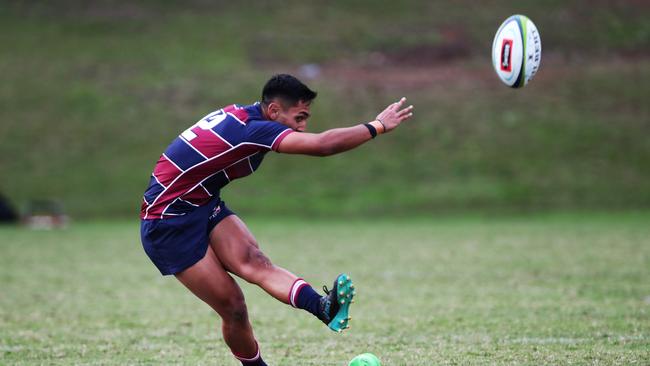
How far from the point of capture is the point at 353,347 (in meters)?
8.27

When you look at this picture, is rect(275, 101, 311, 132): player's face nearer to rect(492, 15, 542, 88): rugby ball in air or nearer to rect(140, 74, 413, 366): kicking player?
rect(140, 74, 413, 366): kicking player

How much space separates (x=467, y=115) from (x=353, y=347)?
2326 centimetres

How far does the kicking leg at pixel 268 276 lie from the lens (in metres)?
6.34

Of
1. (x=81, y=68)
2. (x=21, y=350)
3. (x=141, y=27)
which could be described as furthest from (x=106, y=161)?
(x=21, y=350)

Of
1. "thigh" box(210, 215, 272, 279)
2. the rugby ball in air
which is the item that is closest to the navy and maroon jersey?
"thigh" box(210, 215, 272, 279)

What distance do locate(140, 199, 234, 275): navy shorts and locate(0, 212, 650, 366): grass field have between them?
1.33 m

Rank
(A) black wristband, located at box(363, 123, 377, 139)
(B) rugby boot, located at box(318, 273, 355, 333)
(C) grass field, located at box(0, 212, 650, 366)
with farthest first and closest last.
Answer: (C) grass field, located at box(0, 212, 650, 366) < (A) black wristband, located at box(363, 123, 377, 139) < (B) rugby boot, located at box(318, 273, 355, 333)

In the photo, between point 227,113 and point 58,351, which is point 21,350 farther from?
point 227,113

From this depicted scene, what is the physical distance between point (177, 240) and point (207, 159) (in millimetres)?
658

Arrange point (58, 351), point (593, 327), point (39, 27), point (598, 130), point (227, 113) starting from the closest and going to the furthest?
point (227, 113), point (58, 351), point (593, 327), point (598, 130), point (39, 27)

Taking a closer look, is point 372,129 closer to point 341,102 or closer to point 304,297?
point 304,297

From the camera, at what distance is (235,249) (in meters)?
6.81

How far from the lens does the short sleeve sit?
6.34 m

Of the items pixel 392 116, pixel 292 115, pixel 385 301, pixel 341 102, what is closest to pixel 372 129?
pixel 392 116
